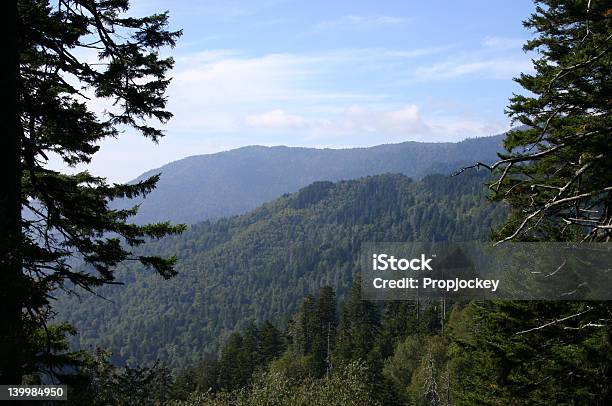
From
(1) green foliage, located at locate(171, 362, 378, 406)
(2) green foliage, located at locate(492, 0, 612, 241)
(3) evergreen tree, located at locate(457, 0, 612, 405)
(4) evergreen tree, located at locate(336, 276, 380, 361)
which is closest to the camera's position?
(2) green foliage, located at locate(492, 0, 612, 241)

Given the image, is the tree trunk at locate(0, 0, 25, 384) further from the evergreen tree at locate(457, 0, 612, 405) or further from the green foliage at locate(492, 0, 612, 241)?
the evergreen tree at locate(457, 0, 612, 405)

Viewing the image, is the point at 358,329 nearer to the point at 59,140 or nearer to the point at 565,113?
the point at 565,113

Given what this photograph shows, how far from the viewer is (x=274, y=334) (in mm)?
63375

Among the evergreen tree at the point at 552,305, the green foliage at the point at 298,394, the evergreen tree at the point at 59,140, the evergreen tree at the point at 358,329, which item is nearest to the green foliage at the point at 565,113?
the evergreen tree at the point at 552,305

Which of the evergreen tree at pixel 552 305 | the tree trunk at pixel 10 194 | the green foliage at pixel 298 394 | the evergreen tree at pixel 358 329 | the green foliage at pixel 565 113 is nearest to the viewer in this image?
the tree trunk at pixel 10 194

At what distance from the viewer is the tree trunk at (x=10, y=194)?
567cm

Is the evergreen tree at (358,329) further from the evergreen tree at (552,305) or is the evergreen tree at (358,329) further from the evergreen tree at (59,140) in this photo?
the evergreen tree at (59,140)

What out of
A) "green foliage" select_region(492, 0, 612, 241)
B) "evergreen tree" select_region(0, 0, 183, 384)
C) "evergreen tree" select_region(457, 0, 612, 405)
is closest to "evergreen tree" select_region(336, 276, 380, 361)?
"evergreen tree" select_region(457, 0, 612, 405)

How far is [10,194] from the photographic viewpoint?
6.77m

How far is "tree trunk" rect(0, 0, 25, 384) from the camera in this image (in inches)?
223

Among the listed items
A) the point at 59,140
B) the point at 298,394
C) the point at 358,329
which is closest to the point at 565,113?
the point at 59,140

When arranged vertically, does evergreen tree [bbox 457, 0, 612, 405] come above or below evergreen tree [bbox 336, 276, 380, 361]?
above

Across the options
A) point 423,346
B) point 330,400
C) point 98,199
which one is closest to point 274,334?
point 423,346

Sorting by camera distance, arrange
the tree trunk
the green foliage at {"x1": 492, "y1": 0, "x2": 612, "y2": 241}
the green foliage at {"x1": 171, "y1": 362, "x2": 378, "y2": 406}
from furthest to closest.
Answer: the green foliage at {"x1": 171, "y1": 362, "x2": 378, "y2": 406}, the green foliage at {"x1": 492, "y1": 0, "x2": 612, "y2": 241}, the tree trunk
